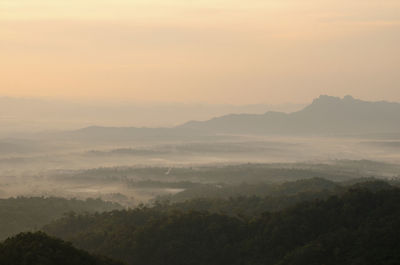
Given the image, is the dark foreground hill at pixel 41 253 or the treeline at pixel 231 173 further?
the treeline at pixel 231 173

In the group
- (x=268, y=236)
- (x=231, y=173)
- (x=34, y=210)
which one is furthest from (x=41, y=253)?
(x=231, y=173)

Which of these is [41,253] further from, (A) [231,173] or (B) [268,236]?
(A) [231,173]

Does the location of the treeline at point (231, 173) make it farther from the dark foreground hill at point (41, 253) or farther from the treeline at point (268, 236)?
the dark foreground hill at point (41, 253)

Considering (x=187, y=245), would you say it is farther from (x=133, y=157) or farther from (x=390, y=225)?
(x=133, y=157)

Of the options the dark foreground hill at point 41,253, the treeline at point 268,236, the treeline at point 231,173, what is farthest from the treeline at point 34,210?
the treeline at point 231,173

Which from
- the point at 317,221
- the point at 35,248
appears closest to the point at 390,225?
the point at 317,221

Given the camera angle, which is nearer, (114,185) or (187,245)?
(187,245)
